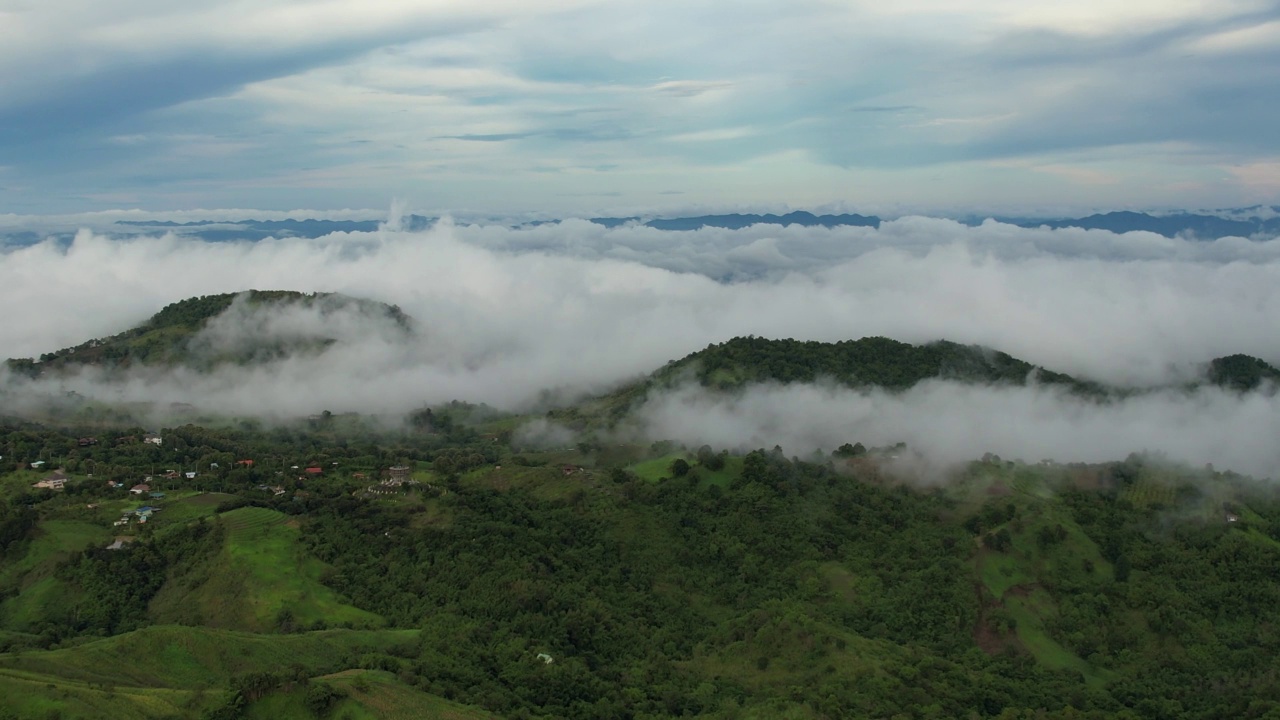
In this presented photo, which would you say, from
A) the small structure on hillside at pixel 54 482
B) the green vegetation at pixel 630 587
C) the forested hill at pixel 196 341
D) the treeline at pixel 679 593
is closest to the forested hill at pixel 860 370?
the green vegetation at pixel 630 587

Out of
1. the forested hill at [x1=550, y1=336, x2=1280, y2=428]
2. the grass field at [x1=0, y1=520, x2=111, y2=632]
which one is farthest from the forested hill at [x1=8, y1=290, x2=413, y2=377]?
the grass field at [x1=0, y1=520, x2=111, y2=632]

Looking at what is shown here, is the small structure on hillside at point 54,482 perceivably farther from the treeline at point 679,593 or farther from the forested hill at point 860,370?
the forested hill at point 860,370

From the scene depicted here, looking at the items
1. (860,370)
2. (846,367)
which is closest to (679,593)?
(846,367)

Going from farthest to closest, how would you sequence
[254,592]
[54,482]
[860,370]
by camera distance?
[860,370] → [54,482] → [254,592]

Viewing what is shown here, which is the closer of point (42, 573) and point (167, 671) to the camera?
point (167, 671)

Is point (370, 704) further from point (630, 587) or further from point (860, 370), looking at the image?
Result: point (860, 370)

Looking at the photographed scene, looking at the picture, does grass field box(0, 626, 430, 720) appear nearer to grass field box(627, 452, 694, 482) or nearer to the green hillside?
the green hillside
